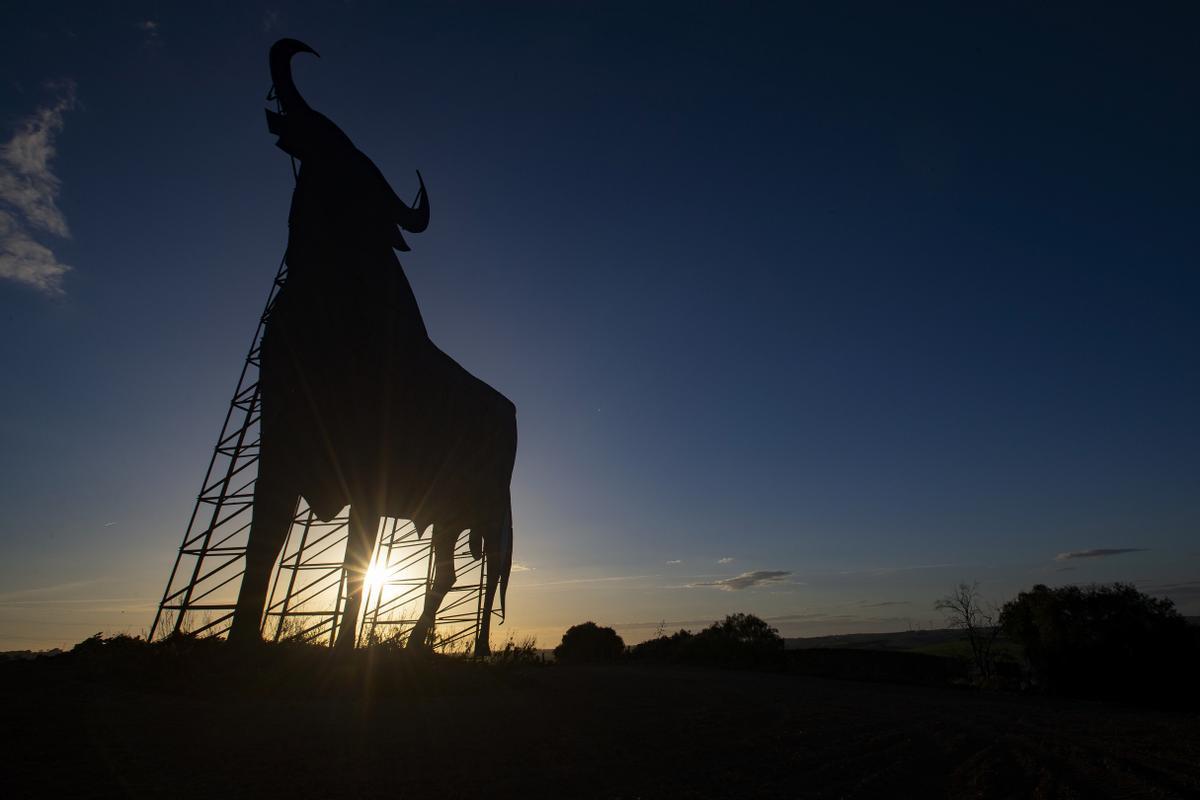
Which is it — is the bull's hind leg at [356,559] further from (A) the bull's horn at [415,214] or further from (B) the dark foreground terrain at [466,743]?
(A) the bull's horn at [415,214]

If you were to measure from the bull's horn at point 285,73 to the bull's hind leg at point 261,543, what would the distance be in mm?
4512

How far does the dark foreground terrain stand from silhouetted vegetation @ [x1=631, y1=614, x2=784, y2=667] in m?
11.8

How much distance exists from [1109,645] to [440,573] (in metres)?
17.2

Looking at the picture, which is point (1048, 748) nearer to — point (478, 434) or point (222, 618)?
point (478, 434)

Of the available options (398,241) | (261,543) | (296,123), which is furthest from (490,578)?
(296,123)

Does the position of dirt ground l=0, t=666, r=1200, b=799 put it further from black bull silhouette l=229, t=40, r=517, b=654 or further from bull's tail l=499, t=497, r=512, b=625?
Result: bull's tail l=499, t=497, r=512, b=625

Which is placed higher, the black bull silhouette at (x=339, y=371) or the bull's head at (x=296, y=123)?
the bull's head at (x=296, y=123)

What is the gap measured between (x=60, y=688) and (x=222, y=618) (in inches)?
105

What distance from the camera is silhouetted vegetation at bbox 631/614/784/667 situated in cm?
1867

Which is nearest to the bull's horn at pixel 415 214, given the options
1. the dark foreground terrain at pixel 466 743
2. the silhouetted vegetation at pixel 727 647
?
the dark foreground terrain at pixel 466 743

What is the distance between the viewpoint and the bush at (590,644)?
71.7 feet

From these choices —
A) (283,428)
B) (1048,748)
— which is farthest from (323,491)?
(1048,748)

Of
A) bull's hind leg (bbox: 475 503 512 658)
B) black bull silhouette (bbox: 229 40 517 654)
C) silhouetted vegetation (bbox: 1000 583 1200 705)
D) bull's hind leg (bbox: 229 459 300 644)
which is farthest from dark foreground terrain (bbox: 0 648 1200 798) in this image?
silhouetted vegetation (bbox: 1000 583 1200 705)

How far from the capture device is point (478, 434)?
9391 mm
